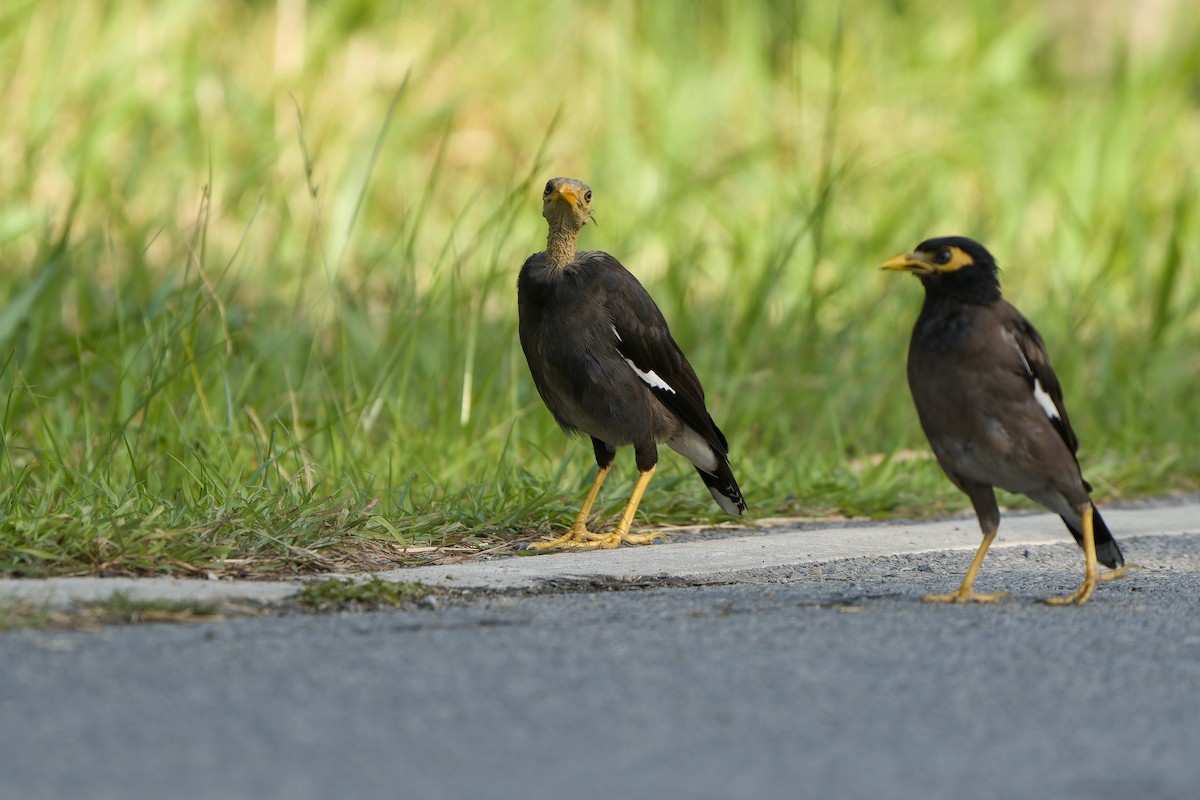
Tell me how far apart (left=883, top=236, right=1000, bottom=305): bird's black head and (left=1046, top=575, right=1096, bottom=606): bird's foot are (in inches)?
30.3

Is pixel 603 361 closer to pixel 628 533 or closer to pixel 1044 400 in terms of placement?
pixel 628 533

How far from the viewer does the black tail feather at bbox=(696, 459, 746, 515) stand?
5.57 meters

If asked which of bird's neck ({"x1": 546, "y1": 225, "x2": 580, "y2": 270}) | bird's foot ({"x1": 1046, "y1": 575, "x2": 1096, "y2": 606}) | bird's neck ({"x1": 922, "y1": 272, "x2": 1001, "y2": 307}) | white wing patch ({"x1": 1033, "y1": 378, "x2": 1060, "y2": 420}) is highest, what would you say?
bird's neck ({"x1": 546, "y1": 225, "x2": 580, "y2": 270})

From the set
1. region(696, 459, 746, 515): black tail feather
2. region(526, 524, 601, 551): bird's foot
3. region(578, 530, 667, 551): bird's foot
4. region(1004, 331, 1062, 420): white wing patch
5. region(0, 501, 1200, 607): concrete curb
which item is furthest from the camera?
region(696, 459, 746, 515): black tail feather

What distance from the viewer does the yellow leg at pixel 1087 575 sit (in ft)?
13.4

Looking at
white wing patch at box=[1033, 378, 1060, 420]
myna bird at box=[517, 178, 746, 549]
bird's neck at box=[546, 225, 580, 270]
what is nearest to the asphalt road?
white wing patch at box=[1033, 378, 1060, 420]

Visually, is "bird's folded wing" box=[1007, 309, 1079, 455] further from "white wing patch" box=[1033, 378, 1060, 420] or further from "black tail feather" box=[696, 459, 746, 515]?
"black tail feather" box=[696, 459, 746, 515]

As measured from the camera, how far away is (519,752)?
2.63 metres

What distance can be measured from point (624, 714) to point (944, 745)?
546 millimetres

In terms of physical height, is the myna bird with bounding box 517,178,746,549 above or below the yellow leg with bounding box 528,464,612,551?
above

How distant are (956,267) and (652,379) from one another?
142 centimetres

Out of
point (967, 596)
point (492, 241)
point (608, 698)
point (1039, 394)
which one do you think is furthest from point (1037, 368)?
point (492, 241)

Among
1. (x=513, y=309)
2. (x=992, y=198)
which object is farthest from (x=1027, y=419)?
(x=992, y=198)

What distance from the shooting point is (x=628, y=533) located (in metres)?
5.41
